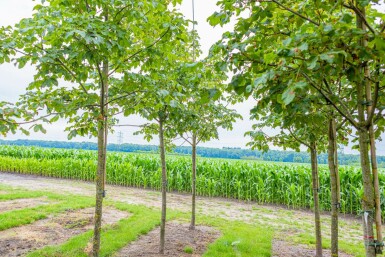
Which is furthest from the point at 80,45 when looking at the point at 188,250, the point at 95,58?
the point at 188,250

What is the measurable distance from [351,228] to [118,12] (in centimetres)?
746

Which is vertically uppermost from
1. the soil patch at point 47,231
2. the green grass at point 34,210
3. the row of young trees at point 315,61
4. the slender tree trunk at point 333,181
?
the row of young trees at point 315,61

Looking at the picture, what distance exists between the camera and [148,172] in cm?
1341

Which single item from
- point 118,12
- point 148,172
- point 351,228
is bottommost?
point 351,228

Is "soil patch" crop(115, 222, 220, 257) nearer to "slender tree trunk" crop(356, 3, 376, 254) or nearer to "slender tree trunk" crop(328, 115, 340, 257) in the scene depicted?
"slender tree trunk" crop(328, 115, 340, 257)

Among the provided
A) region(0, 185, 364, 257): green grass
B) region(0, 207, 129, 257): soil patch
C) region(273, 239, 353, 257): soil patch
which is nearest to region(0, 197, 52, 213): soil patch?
region(0, 185, 364, 257): green grass

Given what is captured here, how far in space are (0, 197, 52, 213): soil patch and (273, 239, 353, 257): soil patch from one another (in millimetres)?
6163

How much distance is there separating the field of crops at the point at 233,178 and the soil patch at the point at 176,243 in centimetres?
490

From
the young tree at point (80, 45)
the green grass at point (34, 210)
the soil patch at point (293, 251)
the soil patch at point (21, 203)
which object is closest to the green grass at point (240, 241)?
the soil patch at point (293, 251)

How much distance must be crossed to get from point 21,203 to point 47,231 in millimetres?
3170

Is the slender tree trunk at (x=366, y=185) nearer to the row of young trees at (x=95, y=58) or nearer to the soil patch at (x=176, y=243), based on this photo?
the row of young trees at (x=95, y=58)

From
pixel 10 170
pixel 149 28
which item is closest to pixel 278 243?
pixel 149 28

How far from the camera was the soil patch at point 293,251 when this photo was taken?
14.9 feet

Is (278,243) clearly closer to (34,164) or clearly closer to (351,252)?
(351,252)
